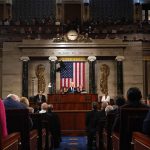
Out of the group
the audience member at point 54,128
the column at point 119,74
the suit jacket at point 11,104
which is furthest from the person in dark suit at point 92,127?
the column at point 119,74

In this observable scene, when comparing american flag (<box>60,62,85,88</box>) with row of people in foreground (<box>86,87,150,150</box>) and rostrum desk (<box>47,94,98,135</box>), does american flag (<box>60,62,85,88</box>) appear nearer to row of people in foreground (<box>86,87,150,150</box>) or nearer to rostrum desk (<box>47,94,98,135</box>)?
rostrum desk (<box>47,94,98,135</box>)

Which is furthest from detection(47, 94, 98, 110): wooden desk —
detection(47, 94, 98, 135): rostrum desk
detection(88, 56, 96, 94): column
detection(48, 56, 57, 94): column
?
detection(88, 56, 96, 94): column

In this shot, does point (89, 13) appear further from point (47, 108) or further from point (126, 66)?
point (47, 108)

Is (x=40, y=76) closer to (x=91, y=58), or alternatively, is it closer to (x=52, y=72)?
(x=52, y=72)

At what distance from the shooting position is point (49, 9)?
26.3 meters

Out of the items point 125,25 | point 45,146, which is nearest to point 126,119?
point 45,146

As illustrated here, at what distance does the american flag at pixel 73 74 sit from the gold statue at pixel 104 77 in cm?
126

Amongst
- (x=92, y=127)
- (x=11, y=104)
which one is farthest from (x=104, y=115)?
(x=11, y=104)

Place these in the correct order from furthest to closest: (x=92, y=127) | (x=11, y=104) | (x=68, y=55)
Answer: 1. (x=68, y=55)
2. (x=92, y=127)
3. (x=11, y=104)

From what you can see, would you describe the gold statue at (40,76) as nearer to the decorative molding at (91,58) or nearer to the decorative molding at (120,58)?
the decorative molding at (91,58)

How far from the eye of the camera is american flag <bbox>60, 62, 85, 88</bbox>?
21688 mm

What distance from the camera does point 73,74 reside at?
2177 cm

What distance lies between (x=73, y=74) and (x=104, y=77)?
78.5 inches

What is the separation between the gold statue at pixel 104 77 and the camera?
22703 mm
